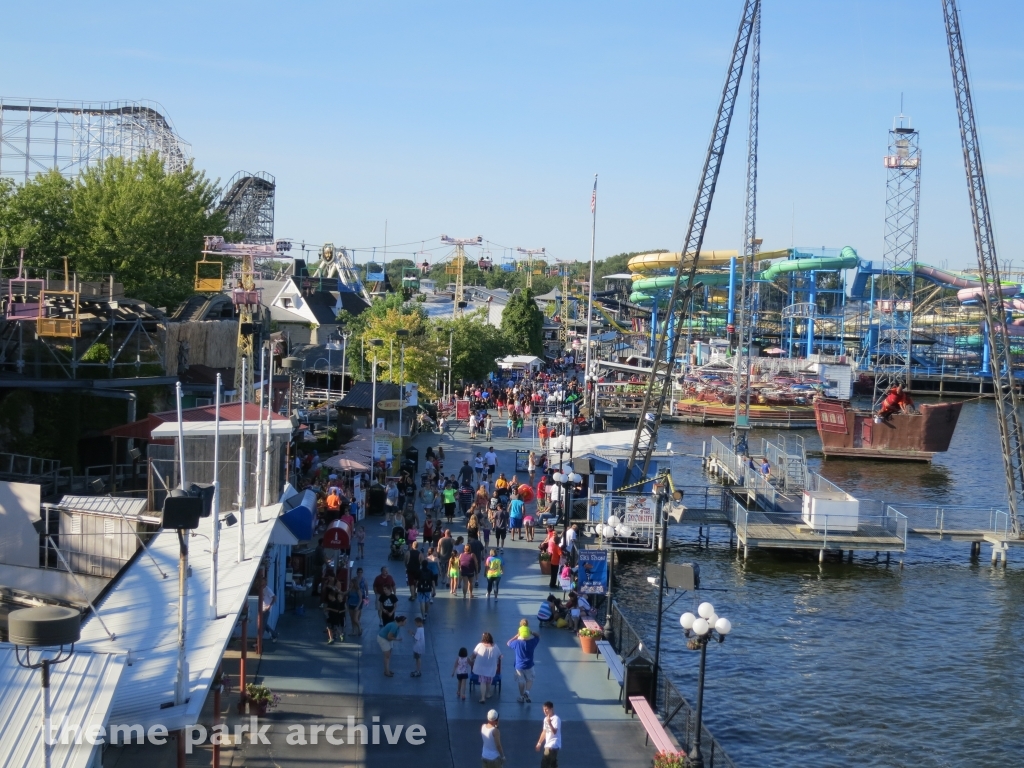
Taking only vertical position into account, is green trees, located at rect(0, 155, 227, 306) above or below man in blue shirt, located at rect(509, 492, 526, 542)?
above

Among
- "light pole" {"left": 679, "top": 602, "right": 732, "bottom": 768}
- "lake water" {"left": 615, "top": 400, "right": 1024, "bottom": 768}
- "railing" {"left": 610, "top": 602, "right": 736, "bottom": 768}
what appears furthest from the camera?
"lake water" {"left": 615, "top": 400, "right": 1024, "bottom": 768}

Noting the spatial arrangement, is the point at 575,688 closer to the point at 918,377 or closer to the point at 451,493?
the point at 451,493

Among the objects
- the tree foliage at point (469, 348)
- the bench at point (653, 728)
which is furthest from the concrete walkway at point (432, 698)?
the tree foliage at point (469, 348)

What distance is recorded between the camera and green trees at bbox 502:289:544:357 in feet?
274

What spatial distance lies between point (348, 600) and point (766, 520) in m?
15.8

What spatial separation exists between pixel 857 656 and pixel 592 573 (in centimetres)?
627

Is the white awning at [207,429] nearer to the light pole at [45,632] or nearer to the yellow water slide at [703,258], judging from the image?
the light pole at [45,632]

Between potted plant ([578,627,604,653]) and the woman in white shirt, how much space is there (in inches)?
121

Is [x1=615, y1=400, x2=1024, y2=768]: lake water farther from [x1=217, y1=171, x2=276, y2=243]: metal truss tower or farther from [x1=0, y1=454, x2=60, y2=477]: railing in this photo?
[x1=217, y1=171, x2=276, y2=243]: metal truss tower

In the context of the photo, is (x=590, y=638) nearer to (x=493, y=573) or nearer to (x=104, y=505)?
(x=493, y=573)

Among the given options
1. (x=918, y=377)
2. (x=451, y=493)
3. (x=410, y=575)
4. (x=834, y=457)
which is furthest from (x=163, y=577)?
(x=918, y=377)

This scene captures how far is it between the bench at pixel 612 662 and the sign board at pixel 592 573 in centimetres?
240

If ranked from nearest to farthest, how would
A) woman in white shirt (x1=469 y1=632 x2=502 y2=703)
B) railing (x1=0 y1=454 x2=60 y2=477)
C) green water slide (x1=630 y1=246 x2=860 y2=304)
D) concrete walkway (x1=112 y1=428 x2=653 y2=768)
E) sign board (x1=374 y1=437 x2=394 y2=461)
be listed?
concrete walkway (x1=112 y1=428 x2=653 y2=768) → woman in white shirt (x1=469 y1=632 x2=502 y2=703) → railing (x1=0 y1=454 x2=60 y2=477) → sign board (x1=374 y1=437 x2=394 y2=461) → green water slide (x1=630 y1=246 x2=860 y2=304)

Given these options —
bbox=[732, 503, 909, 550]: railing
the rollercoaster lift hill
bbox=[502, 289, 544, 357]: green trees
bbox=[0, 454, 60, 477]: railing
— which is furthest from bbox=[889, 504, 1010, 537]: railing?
bbox=[502, 289, 544, 357]: green trees
